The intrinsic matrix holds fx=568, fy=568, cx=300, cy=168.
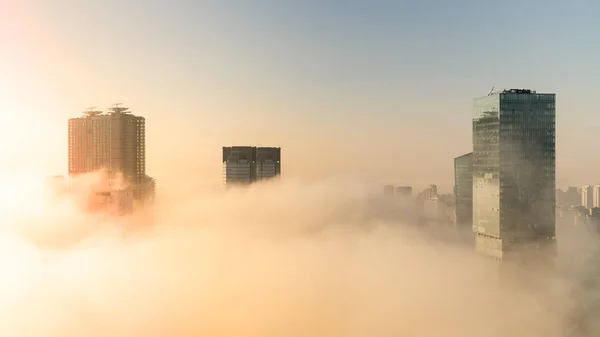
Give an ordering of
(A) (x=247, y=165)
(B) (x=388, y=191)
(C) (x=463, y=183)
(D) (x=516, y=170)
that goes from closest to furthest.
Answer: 1. (D) (x=516, y=170)
2. (C) (x=463, y=183)
3. (B) (x=388, y=191)
4. (A) (x=247, y=165)

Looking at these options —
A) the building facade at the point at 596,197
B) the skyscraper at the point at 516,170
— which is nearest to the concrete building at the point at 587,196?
the building facade at the point at 596,197

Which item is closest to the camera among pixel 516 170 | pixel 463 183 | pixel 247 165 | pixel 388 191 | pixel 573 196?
pixel 516 170

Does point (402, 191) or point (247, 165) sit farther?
point (247, 165)

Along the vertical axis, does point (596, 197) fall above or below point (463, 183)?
below

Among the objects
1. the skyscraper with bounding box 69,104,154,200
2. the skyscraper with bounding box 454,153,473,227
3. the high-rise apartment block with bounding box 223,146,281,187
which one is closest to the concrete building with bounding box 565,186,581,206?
the skyscraper with bounding box 454,153,473,227

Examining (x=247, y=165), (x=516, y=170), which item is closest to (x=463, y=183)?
(x=516, y=170)

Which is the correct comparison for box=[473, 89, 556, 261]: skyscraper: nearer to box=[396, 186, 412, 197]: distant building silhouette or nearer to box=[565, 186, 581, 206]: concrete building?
box=[565, 186, 581, 206]: concrete building

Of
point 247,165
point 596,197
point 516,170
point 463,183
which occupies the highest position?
point 247,165

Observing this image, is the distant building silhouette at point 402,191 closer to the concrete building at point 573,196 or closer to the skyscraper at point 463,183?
the skyscraper at point 463,183

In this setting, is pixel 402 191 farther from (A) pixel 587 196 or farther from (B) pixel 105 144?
(B) pixel 105 144
